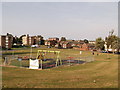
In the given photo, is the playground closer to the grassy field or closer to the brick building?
the grassy field

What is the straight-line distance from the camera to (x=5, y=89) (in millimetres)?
12789

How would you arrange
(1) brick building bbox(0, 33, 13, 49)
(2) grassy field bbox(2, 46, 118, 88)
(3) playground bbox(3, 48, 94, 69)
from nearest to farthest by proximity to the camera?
(2) grassy field bbox(2, 46, 118, 88), (3) playground bbox(3, 48, 94, 69), (1) brick building bbox(0, 33, 13, 49)

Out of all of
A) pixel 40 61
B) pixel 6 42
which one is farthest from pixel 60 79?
pixel 6 42

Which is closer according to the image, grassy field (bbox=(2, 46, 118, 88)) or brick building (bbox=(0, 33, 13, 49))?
grassy field (bbox=(2, 46, 118, 88))

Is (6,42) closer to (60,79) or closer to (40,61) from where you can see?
(40,61)

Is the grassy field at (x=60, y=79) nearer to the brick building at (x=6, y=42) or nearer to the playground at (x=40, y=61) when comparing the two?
the playground at (x=40, y=61)

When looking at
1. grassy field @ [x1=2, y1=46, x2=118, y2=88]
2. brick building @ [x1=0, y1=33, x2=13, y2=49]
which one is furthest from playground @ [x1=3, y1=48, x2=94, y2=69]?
brick building @ [x1=0, y1=33, x2=13, y2=49]

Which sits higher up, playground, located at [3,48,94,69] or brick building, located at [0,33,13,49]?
brick building, located at [0,33,13,49]

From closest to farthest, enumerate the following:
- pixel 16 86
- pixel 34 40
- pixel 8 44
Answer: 1. pixel 16 86
2. pixel 8 44
3. pixel 34 40

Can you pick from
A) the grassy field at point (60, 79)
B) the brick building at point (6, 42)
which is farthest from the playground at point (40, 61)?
the brick building at point (6, 42)

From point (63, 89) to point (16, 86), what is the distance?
4544mm

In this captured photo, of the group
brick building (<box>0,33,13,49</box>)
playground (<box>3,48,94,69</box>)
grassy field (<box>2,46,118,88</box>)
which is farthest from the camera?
brick building (<box>0,33,13,49</box>)

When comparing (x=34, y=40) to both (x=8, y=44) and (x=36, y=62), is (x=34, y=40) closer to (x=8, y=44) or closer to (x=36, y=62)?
(x=8, y=44)

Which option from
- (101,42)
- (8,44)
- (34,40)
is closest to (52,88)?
(101,42)
